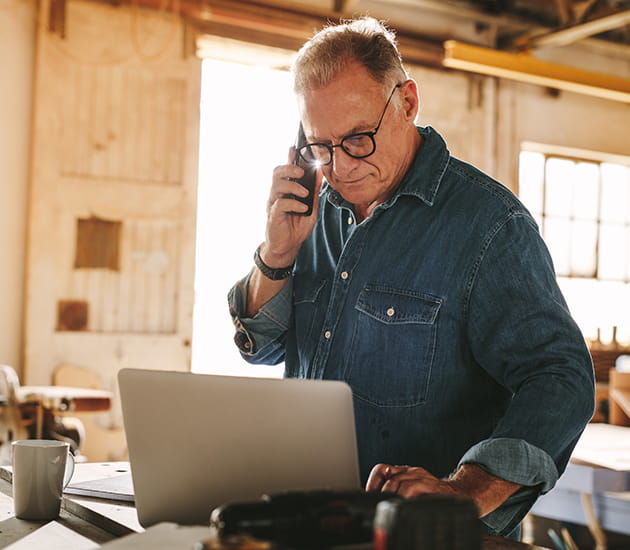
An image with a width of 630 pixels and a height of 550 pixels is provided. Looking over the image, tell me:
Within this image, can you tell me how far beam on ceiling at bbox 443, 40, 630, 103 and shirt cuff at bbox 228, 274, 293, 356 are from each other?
3576 mm

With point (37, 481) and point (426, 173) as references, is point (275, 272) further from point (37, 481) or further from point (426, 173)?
point (37, 481)

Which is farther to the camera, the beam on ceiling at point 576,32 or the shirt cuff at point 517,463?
the beam on ceiling at point 576,32

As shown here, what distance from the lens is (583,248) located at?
26.0ft

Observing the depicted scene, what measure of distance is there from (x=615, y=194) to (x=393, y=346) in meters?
7.24

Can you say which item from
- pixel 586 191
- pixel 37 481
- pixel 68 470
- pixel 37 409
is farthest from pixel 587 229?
pixel 37 481

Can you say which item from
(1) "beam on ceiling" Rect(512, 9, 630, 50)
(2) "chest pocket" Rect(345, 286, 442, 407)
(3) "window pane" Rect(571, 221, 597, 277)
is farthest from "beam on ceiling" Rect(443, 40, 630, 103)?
(2) "chest pocket" Rect(345, 286, 442, 407)

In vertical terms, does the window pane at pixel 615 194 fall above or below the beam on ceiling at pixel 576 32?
below

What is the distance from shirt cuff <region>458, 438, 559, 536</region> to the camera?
1335 mm

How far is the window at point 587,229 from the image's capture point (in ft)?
25.3

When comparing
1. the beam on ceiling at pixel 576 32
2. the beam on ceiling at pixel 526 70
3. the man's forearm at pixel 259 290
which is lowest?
the man's forearm at pixel 259 290

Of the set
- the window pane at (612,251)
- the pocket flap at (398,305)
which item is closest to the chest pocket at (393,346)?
the pocket flap at (398,305)

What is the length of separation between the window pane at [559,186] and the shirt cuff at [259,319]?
20.6ft

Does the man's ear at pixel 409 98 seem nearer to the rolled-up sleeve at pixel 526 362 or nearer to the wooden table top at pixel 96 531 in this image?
the rolled-up sleeve at pixel 526 362

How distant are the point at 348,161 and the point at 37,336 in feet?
14.3
